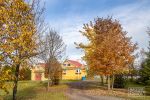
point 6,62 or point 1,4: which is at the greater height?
point 1,4

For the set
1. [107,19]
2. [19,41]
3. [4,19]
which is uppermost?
[107,19]

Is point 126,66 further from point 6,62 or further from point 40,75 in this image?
point 40,75

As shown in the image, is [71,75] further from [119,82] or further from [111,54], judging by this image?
[111,54]

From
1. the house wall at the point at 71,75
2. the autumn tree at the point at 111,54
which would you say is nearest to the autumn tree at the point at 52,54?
the autumn tree at the point at 111,54

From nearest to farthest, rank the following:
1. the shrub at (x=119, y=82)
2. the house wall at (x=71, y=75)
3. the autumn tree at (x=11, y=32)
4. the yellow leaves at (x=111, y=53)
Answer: the autumn tree at (x=11, y=32) < the yellow leaves at (x=111, y=53) < the shrub at (x=119, y=82) < the house wall at (x=71, y=75)

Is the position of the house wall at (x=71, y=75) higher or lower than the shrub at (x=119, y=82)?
higher

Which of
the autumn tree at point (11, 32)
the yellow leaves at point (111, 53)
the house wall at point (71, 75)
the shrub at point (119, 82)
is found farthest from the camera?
the house wall at point (71, 75)

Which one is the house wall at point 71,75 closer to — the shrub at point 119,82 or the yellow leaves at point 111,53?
the shrub at point 119,82

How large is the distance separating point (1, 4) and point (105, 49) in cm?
2166

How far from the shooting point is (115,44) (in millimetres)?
37438

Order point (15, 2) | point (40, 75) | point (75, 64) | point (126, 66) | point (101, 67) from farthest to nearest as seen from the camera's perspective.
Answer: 1. point (75, 64)
2. point (40, 75)
3. point (126, 66)
4. point (101, 67)
5. point (15, 2)

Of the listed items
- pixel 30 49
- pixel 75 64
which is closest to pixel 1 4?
pixel 30 49

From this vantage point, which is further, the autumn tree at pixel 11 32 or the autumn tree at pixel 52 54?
the autumn tree at pixel 52 54

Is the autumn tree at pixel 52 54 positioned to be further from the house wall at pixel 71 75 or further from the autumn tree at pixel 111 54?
the house wall at pixel 71 75
